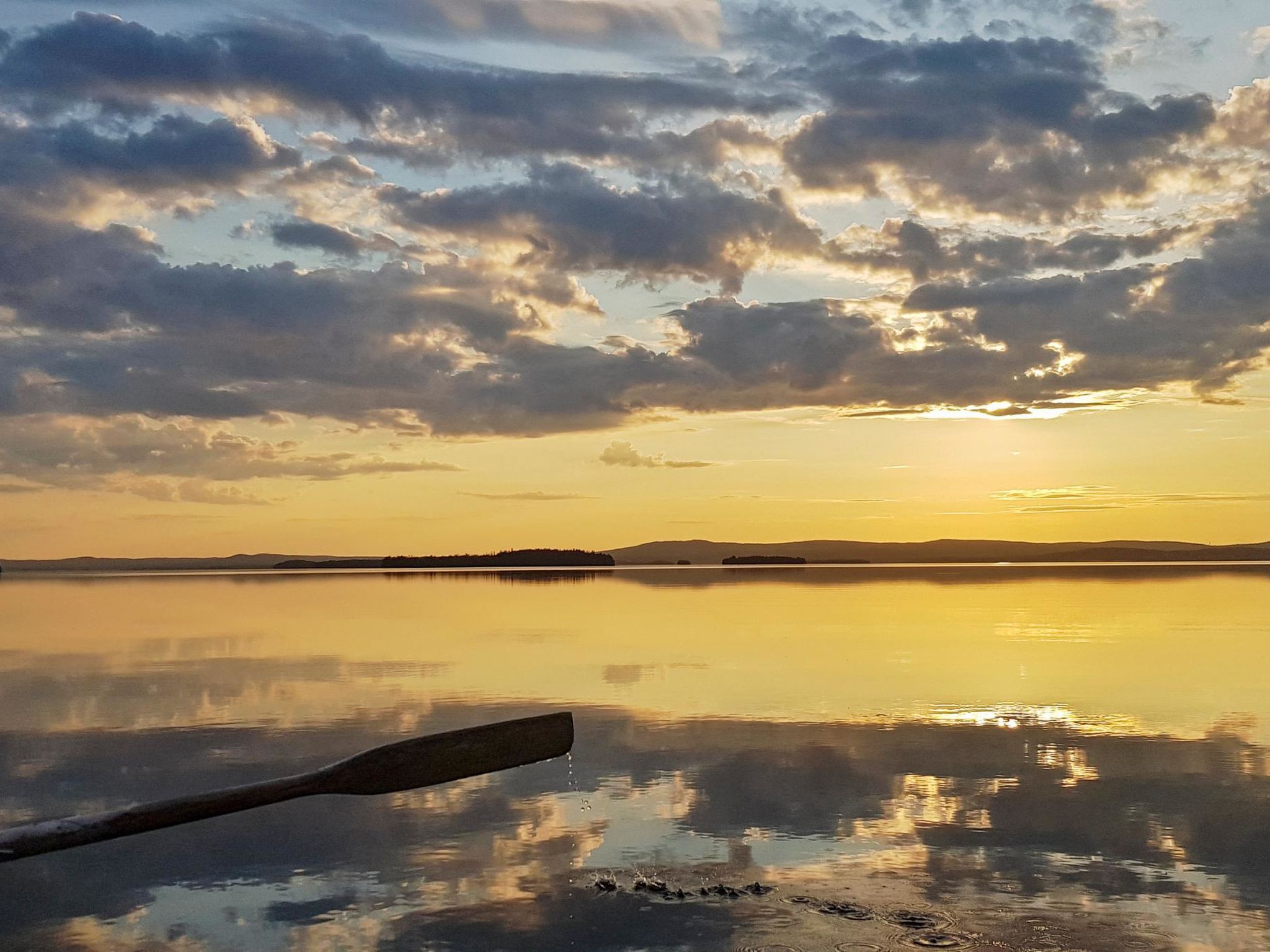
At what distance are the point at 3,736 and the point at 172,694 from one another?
16.0 feet

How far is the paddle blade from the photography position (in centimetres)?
682

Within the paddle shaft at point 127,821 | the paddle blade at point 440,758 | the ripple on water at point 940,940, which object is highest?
the paddle blade at point 440,758

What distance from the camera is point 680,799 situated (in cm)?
1404

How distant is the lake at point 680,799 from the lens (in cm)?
978

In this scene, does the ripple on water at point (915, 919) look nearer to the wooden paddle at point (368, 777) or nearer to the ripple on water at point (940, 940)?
the ripple on water at point (940, 940)

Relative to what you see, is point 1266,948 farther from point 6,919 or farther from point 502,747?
point 6,919

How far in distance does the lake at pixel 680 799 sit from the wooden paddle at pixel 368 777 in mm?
2947

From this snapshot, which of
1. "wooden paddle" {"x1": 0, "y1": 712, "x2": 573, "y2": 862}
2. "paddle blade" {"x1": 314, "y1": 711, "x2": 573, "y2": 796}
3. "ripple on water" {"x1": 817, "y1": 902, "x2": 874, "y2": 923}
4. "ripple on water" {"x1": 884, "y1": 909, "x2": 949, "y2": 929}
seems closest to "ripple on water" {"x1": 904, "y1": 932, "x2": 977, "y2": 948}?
"ripple on water" {"x1": 884, "y1": 909, "x2": 949, "y2": 929}

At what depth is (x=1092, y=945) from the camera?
9.13 metres

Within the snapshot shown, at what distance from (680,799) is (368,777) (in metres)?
7.69

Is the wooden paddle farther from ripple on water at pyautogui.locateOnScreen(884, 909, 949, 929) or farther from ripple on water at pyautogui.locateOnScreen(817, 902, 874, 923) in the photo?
ripple on water at pyautogui.locateOnScreen(884, 909, 949, 929)

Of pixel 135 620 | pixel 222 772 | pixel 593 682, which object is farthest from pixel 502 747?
pixel 135 620

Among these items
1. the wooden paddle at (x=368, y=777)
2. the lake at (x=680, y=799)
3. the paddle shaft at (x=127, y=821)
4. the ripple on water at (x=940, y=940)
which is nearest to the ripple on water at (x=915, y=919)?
the lake at (x=680, y=799)

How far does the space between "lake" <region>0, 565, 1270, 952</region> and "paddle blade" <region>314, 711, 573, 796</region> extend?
2.93 meters
